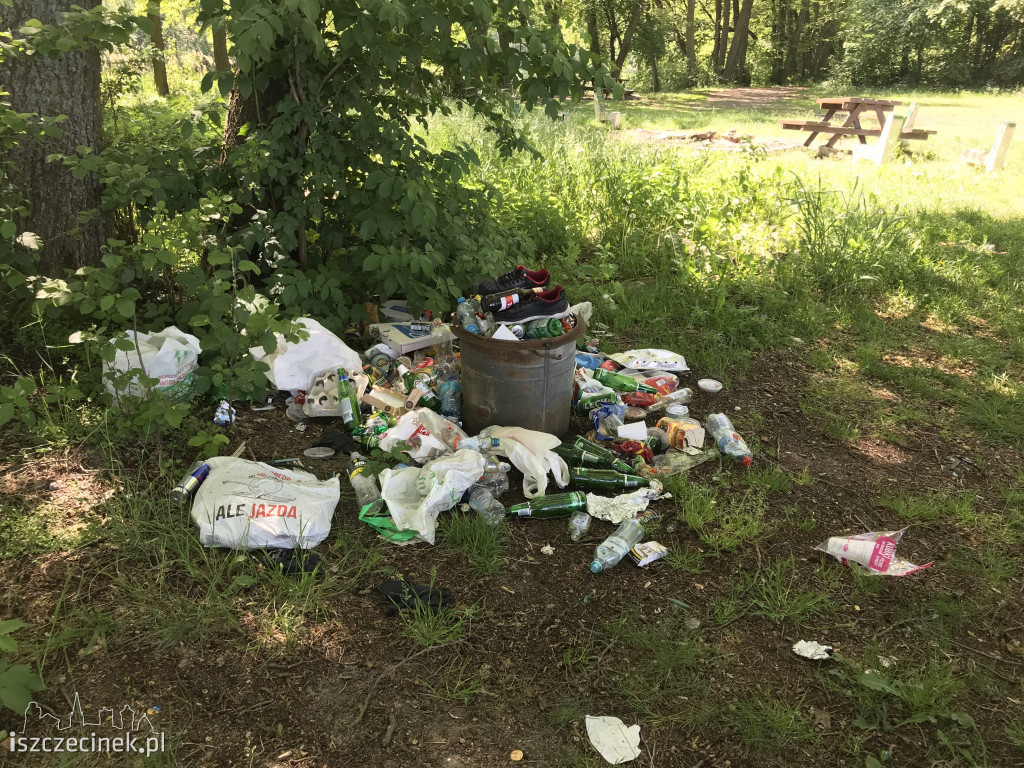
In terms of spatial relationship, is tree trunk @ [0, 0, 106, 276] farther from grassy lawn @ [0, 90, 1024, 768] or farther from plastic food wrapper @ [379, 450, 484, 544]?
plastic food wrapper @ [379, 450, 484, 544]

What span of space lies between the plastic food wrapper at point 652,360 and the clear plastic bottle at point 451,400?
1.10 m

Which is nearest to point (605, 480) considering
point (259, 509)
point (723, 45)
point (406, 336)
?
point (259, 509)

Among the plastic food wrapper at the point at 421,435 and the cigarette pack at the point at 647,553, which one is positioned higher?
the plastic food wrapper at the point at 421,435

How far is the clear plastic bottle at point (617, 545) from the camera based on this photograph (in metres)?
2.74

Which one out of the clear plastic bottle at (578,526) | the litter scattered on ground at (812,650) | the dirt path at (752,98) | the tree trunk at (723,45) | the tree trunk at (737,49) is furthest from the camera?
the tree trunk at (723,45)

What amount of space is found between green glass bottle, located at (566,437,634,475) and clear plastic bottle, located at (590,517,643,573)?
38 centimetres

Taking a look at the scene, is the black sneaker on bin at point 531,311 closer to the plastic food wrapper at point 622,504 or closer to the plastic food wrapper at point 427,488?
the plastic food wrapper at point 427,488

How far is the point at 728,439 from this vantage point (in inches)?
137

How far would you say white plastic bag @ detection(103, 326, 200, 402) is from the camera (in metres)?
3.29

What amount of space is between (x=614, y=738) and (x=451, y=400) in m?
2.01

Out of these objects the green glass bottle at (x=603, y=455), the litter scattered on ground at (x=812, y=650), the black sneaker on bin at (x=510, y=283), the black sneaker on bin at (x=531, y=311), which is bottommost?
the litter scattered on ground at (x=812, y=650)

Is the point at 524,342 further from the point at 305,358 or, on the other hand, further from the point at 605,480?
the point at 305,358

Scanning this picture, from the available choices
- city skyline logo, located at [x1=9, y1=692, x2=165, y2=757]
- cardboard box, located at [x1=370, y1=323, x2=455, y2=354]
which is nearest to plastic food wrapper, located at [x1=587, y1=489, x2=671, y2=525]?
cardboard box, located at [x1=370, y1=323, x2=455, y2=354]

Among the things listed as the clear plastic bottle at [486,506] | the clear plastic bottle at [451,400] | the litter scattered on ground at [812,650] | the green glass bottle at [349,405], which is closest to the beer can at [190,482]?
the green glass bottle at [349,405]
